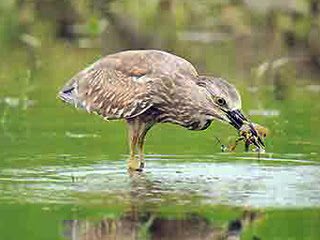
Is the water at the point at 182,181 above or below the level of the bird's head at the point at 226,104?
below

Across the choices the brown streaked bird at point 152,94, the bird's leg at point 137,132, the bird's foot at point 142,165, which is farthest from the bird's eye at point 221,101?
the bird's foot at point 142,165

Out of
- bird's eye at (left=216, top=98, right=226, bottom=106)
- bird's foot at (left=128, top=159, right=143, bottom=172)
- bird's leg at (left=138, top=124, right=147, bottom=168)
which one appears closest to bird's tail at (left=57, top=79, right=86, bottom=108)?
bird's leg at (left=138, top=124, right=147, bottom=168)

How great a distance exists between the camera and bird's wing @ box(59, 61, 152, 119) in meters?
9.94

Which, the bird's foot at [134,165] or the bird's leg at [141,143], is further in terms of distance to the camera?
the bird's leg at [141,143]

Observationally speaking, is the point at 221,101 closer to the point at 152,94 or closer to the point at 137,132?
the point at 152,94

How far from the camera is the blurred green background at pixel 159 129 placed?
8250 mm

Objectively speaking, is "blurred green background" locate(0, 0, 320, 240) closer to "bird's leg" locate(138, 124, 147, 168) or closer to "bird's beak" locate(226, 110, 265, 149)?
"bird's leg" locate(138, 124, 147, 168)

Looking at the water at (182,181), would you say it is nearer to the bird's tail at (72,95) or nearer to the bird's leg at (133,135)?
the bird's leg at (133,135)

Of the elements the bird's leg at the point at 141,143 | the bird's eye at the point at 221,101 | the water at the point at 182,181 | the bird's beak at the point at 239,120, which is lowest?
the water at the point at 182,181

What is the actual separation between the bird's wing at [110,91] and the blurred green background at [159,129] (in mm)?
542

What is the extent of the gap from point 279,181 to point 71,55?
10.8 m

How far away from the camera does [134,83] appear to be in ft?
32.9

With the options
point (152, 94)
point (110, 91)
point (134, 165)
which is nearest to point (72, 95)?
point (110, 91)

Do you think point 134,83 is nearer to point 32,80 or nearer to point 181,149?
point 181,149
